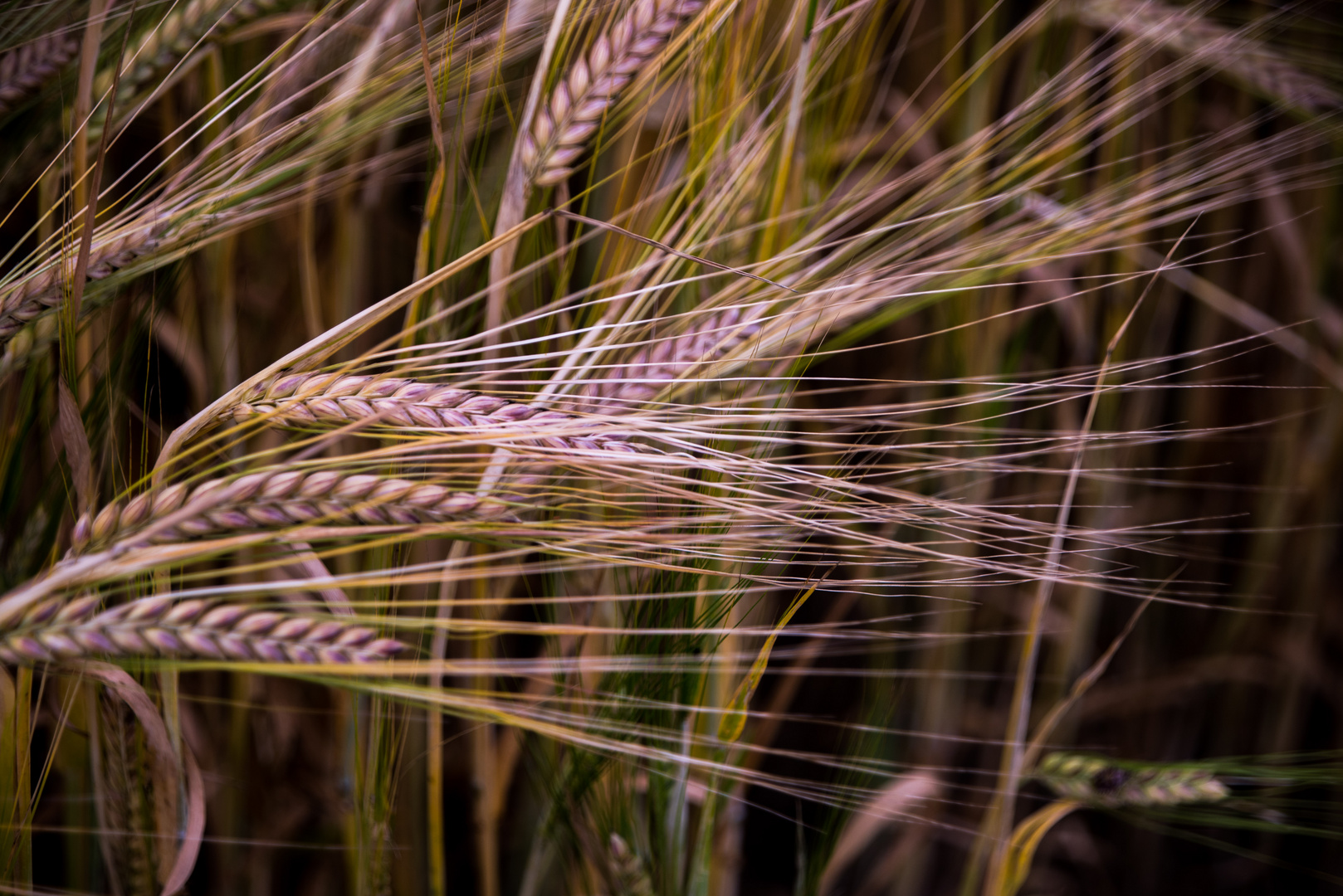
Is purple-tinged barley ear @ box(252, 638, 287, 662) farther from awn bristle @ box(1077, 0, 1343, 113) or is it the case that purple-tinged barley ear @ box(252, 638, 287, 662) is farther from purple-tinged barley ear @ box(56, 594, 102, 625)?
awn bristle @ box(1077, 0, 1343, 113)

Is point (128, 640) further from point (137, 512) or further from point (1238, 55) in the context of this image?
point (1238, 55)

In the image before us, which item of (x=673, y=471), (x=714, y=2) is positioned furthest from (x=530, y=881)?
(x=714, y=2)

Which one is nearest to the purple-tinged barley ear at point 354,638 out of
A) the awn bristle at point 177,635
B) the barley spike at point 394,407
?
the awn bristle at point 177,635

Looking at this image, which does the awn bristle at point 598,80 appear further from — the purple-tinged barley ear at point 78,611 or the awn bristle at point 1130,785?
the awn bristle at point 1130,785

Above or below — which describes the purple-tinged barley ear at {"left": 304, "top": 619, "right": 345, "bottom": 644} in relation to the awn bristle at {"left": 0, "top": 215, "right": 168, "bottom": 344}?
below

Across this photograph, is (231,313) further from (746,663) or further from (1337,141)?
(1337,141)

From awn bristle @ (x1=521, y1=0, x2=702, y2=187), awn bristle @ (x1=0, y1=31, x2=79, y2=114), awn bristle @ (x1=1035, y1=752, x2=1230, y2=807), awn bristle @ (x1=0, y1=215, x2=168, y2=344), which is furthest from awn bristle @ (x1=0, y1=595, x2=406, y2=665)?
awn bristle @ (x1=1035, y1=752, x2=1230, y2=807)

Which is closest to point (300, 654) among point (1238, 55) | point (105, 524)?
point (105, 524)
